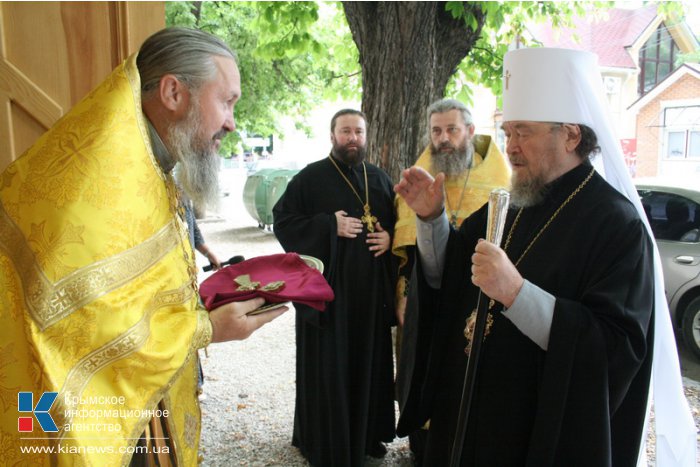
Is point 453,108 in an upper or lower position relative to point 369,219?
upper

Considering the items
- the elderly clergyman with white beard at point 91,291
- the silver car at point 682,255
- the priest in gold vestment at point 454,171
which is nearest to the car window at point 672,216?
the silver car at point 682,255

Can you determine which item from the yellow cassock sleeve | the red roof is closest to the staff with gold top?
the yellow cassock sleeve

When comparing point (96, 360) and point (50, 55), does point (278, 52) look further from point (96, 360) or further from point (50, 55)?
point (96, 360)

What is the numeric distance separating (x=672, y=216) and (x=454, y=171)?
3.74m

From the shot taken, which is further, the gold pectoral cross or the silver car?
the silver car

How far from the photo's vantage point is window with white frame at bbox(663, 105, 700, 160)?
61.6ft

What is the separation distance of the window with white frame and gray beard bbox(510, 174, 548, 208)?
19670 millimetres

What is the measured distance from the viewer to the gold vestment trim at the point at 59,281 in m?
1.34

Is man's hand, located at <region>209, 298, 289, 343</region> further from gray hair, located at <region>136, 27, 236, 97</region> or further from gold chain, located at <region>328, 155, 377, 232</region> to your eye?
gold chain, located at <region>328, 155, 377, 232</region>

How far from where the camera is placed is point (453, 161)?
3.85 metres

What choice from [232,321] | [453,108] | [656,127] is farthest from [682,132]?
[232,321]

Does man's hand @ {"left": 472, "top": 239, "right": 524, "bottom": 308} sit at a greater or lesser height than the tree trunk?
lesser

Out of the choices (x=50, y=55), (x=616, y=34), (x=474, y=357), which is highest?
(x=616, y=34)

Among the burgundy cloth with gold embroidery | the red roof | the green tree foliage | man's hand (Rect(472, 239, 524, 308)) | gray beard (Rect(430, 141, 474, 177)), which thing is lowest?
the burgundy cloth with gold embroidery
